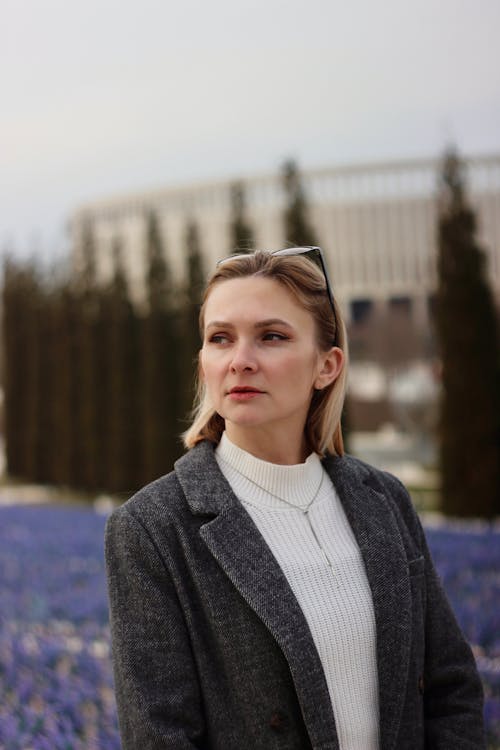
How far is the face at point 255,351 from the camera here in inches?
70.7

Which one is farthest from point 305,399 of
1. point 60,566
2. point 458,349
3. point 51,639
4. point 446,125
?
point 446,125

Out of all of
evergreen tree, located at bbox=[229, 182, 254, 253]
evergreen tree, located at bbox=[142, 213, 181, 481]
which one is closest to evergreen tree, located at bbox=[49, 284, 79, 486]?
evergreen tree, located at bbox=[142, 213, 181, 481]

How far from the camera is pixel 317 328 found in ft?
6.31

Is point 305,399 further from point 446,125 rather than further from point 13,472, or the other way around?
point 13,472

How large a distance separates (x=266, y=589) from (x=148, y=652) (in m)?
0.27

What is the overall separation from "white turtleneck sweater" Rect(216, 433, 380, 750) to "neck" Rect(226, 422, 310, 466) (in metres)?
0.02

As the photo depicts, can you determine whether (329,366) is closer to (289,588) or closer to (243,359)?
(243,359)

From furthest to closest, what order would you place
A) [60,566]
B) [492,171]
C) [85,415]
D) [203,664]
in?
[492,171] → [85,415] → [60,566] → [203,664]

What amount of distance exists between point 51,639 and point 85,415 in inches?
581

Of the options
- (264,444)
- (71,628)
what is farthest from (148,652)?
(71,628)

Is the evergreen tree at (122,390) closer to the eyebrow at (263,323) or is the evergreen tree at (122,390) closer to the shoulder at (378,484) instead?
the shoulder at (378,484)

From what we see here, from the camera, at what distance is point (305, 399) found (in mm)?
1925

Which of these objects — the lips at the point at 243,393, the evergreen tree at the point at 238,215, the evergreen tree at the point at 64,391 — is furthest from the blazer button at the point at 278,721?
the evergreen tree at the point at 64,391

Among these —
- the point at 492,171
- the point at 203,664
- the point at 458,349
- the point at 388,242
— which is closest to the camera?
the point at 203,664
